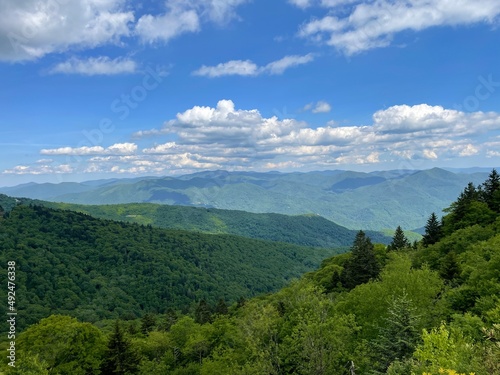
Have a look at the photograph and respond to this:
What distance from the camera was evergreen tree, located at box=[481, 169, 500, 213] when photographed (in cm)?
7031

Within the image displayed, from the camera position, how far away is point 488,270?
32.5m

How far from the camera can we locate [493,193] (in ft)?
240

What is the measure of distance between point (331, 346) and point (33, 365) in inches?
1401

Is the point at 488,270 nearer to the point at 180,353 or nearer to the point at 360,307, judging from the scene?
the point at 360,307

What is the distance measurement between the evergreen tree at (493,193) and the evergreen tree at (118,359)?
72930mm

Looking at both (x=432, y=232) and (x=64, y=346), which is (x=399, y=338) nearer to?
(x=64, y=346)

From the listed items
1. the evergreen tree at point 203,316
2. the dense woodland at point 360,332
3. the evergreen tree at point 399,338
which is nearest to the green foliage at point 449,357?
the dense woodland at point 360,332

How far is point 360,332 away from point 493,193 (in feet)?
181

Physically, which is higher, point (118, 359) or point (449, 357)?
point (449, 357)

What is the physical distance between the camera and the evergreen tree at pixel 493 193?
231ft

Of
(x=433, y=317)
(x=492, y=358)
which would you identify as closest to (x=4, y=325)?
(x=433, y=317)

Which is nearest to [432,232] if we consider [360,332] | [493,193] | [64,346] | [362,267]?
[493,193]

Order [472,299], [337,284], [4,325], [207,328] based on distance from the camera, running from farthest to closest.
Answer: [4,325]
[337,284]
[207,328]
[472,299]

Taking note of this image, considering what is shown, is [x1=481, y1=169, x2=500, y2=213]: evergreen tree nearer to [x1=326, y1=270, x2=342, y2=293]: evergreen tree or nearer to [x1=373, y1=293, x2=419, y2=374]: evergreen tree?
[x1=326, y1=270, x2=342, y2=293]: evergreen tree
